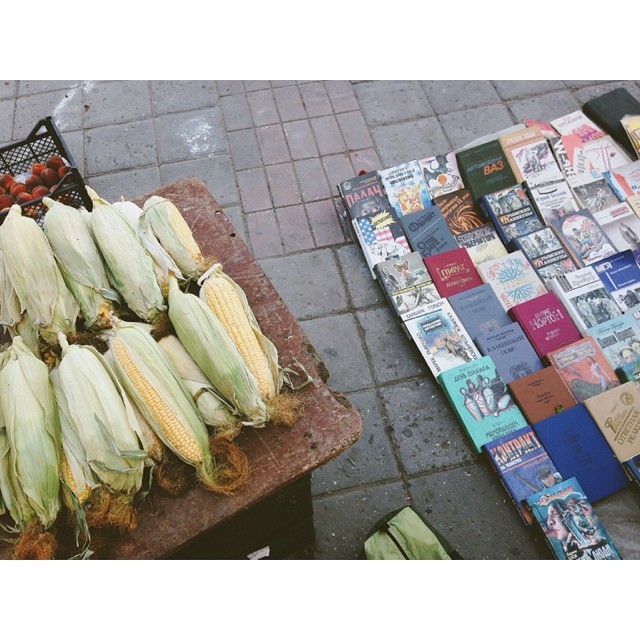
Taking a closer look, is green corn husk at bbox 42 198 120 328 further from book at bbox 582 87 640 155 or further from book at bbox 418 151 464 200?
book at bbox 582 87 640 155

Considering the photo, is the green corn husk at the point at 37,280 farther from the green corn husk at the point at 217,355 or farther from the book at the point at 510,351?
the book at the point at 510,351

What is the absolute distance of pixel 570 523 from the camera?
2.51m

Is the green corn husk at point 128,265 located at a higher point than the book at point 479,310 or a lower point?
higher

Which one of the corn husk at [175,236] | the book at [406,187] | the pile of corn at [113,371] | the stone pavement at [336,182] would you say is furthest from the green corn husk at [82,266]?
the book at [406,187]

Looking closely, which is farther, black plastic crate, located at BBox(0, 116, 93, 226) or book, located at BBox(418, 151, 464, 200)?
book, located at BBox(418, 151, 464, 200)

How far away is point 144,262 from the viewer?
195 cm

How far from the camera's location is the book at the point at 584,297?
3.02 metres

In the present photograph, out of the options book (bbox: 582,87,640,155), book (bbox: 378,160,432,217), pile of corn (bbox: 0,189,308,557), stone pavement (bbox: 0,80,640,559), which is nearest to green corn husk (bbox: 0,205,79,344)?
pile of corn (bbox: 0,189,308,557)

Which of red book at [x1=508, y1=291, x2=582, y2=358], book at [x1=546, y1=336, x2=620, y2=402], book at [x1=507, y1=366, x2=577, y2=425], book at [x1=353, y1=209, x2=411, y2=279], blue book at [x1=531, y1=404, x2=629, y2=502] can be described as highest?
book at [x1=353, y1=209, x2=411, y2=279]

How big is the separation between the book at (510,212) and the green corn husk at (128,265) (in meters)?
2.17

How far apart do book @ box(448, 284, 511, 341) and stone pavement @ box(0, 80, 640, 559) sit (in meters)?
0.33

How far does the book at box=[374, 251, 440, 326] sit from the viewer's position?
3189 mm

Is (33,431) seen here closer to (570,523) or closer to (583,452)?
(570,523)

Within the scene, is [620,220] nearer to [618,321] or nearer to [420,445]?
[618,321]
